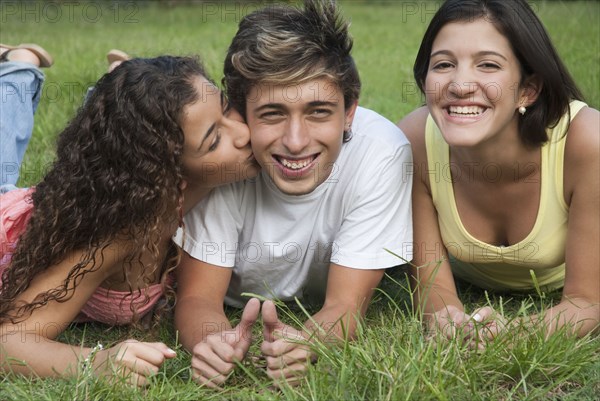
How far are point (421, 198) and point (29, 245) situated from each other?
1.29m

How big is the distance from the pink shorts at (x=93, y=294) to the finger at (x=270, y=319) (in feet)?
2.13

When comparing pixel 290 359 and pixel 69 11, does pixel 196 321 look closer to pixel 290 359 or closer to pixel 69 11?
pixel 290 359

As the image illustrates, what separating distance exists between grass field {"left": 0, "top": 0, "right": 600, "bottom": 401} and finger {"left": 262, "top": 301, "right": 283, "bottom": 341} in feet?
0.46

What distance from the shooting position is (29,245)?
2.60m

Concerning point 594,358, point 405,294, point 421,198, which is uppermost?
point 421,198

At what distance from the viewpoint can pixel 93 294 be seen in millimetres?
2867

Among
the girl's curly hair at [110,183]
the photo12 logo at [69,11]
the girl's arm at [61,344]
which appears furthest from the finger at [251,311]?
the photo12 logo at [69,11]

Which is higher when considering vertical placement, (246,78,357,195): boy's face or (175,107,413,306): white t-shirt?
(246,78,357,195): boy's face

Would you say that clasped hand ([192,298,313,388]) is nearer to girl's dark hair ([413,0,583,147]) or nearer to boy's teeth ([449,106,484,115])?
boy's teeth ([449,106,484,115])

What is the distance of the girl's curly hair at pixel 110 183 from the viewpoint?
2564 mm

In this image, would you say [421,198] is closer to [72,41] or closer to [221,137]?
[221,137]

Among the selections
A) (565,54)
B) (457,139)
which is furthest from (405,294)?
(565,54)

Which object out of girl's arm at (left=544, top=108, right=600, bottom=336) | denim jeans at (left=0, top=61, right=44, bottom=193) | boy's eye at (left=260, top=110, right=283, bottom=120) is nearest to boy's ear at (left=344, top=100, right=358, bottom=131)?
boy's eye at (left=260, top=110, right=283, bottom=120)

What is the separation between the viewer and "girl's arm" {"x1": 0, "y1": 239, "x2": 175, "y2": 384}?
2.35m
